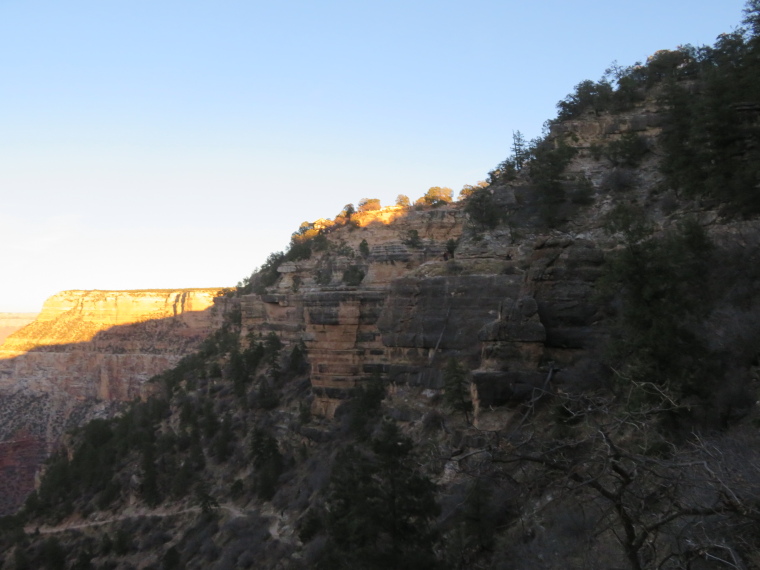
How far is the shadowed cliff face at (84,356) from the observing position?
75.9 metres

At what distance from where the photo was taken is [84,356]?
281 feet

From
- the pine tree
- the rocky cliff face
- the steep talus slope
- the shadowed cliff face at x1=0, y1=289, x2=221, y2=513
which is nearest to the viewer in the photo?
the steep talus slope

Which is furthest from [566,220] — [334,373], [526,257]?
[334,373]

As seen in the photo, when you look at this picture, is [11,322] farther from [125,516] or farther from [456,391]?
[456,391]

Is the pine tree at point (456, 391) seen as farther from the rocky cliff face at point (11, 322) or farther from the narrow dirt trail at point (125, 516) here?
the rocky cliff face at point (11, 322)

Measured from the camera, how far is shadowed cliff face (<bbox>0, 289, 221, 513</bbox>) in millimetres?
75938

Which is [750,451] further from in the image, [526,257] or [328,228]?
[328,228]

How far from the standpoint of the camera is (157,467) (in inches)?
1428

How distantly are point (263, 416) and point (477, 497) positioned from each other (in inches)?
903

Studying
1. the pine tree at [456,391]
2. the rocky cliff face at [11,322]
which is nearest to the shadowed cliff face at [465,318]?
the pine tree at [456,391]

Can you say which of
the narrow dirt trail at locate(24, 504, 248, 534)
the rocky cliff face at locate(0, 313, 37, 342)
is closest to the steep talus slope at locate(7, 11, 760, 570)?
the narrow dirt trail at locate(24, 504, 248, 534)

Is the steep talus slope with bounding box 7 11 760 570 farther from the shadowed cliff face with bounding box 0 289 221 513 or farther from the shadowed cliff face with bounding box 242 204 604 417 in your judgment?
the shadowed cliff face with bounding box 0 289 221 513

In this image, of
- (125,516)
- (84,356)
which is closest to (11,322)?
(84,356)

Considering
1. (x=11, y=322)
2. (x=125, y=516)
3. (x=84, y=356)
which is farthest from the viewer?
(x=11, y=322)
